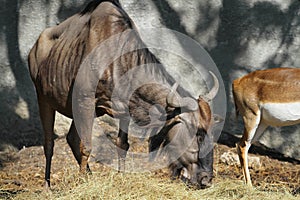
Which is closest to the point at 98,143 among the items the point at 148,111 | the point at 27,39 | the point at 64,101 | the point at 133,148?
the point at 133,148

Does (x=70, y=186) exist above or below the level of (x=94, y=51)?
below

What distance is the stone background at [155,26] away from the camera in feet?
31.4

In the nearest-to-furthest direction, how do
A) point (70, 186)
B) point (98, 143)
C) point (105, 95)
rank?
point (70, 186) < point (105, 95) < point (98, 143)

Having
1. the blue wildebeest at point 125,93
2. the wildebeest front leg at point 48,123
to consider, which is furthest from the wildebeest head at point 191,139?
the wildebeest front leg at point 48,123

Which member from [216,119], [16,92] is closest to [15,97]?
[16,92]

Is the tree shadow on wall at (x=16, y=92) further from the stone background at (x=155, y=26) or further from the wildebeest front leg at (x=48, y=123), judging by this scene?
the wildebeest front leg at (x=48, y=123)

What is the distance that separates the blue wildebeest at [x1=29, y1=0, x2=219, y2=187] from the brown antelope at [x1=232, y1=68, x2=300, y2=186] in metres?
1.79

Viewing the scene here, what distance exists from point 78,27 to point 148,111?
59.2 inches

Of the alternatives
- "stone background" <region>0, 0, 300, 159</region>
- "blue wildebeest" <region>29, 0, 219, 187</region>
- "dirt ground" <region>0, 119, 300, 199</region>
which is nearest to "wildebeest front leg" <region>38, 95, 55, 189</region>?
"blue wildebeest" <region>29, 0, 219, 187</region>

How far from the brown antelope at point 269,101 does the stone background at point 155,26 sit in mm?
1522

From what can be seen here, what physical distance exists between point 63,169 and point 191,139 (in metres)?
2.84

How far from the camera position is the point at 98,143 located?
9.31 m

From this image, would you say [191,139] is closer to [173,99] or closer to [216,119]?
[216,119]

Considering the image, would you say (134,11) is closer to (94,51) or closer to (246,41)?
(246,41)
